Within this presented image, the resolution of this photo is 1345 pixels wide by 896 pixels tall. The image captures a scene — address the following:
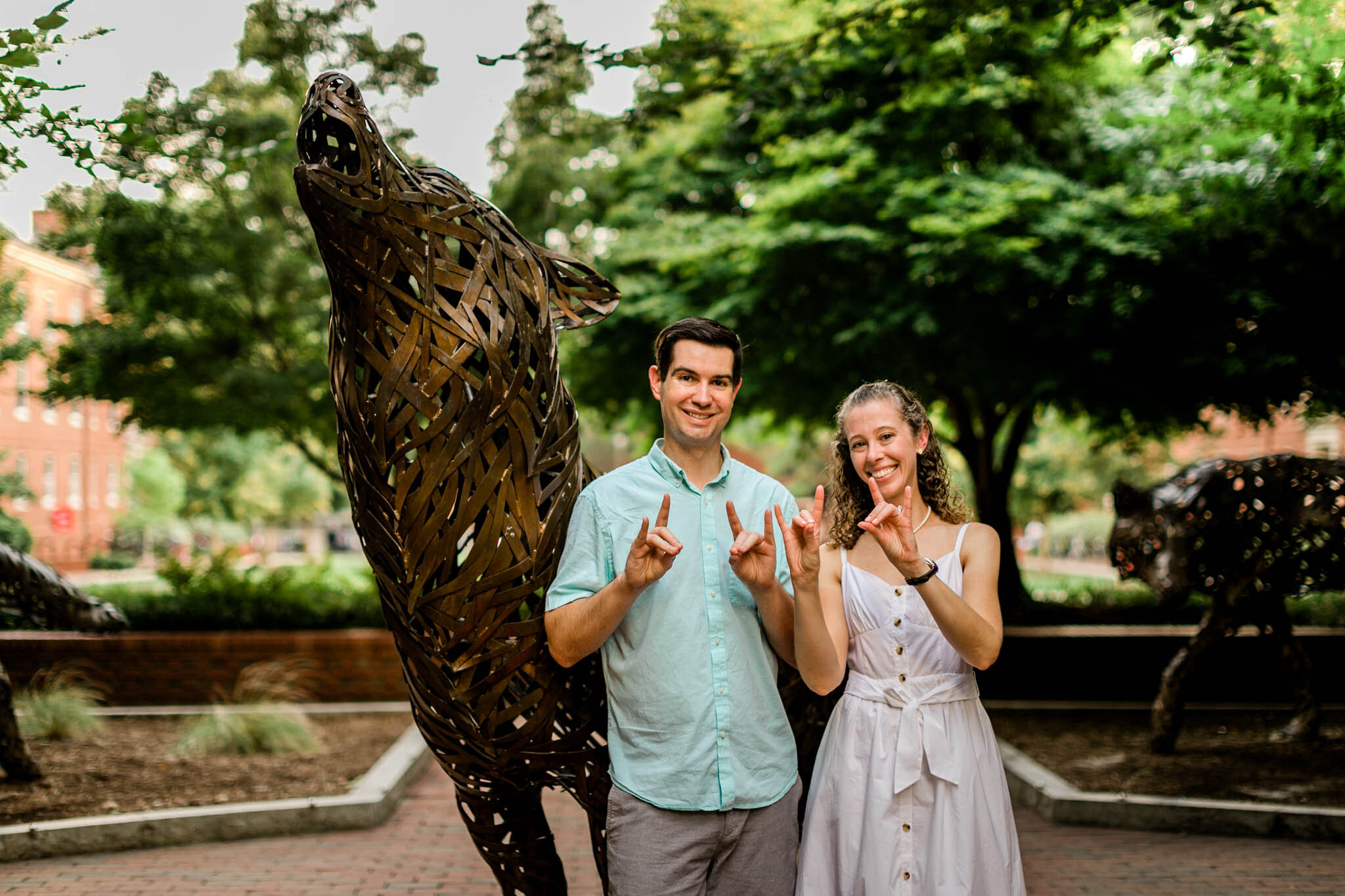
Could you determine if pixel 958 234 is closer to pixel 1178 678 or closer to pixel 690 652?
pixel 1178 678

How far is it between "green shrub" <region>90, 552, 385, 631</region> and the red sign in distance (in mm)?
24317

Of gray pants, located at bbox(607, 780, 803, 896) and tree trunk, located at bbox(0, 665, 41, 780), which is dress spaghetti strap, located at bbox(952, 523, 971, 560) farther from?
tree trunk, located at bbox(0, 665, 41, 780)

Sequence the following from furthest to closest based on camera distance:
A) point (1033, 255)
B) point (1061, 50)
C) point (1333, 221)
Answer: point (1033, 255)
point (1333, 221)
point (1061, 50)

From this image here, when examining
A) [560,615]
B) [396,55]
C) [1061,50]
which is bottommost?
[560,615]

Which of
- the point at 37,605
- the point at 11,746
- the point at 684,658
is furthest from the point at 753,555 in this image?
the point at 11,746

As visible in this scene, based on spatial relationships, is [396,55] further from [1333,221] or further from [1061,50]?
[1333,221]

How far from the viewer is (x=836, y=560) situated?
280cm

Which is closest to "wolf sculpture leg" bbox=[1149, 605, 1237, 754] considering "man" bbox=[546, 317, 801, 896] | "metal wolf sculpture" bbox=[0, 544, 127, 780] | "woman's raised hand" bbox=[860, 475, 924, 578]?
"man" bbox=[546, 317, 801, 896]

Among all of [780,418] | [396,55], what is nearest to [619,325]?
[780,418]

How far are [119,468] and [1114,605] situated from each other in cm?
4192

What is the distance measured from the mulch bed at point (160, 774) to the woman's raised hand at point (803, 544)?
525 centimetres

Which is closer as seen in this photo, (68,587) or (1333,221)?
(68,587)

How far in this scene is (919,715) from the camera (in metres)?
2.64

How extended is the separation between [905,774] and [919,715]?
0.16 metres
